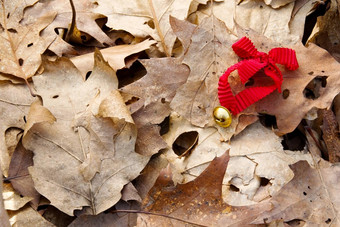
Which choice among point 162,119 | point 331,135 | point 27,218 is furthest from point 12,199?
point 331,135

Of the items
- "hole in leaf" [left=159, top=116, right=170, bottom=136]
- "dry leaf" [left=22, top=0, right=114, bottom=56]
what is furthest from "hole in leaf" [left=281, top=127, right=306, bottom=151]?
"dry leaf" [left=22, top=0, right=114, bottom=56]

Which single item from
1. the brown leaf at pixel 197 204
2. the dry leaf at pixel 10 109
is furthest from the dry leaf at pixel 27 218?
the brown leaf at pixel 197 204

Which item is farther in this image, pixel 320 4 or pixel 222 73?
pixel 320 4

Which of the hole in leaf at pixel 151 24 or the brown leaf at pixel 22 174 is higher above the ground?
the hole in leaf at pixel 151 24

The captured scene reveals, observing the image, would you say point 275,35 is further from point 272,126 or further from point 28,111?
point 28,111

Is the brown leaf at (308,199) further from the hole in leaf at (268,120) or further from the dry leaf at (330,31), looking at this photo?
the dry leaf at (330,31)

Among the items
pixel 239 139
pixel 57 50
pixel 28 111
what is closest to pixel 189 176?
pixel 239 139

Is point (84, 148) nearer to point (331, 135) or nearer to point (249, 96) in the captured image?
point (249, 96)
